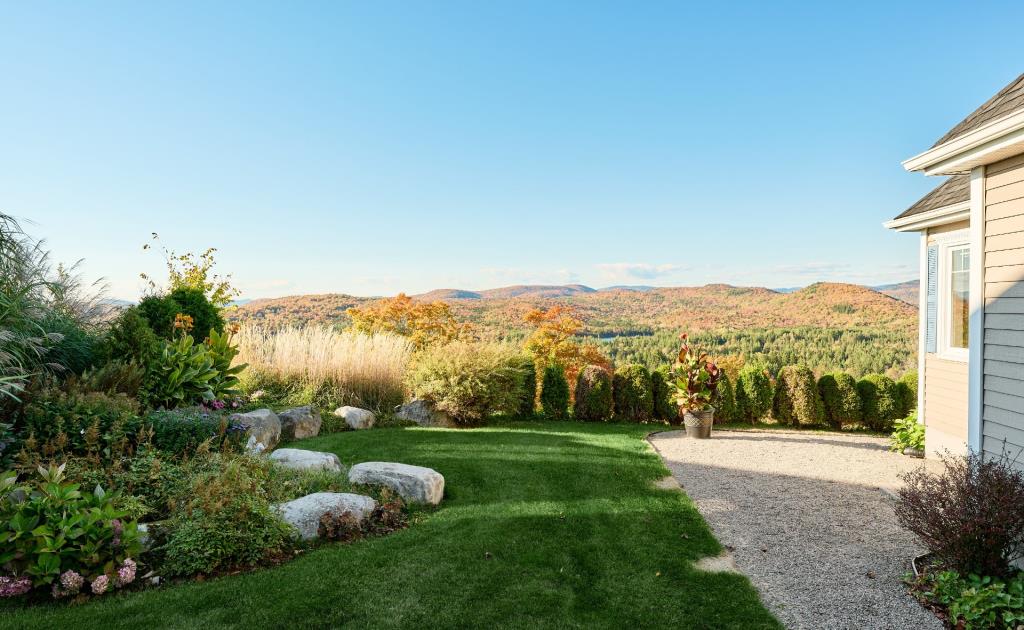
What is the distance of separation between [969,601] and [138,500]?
489 cm

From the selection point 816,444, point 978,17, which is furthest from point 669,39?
point 816,444

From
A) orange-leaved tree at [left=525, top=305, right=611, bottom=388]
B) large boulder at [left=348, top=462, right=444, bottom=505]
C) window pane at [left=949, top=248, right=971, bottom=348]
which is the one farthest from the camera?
orange-leaved tree at [left=525, top=305, right=611, bottom=388]

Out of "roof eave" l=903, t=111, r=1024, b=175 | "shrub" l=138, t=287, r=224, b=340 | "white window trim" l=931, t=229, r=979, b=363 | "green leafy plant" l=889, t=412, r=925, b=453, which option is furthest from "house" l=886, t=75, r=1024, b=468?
"shrub" l=138, t=287, r=224, b=340

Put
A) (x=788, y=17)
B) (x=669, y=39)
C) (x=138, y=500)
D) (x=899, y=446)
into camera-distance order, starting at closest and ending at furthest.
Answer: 1. (x=138, y=500)
2. (x=899, y=446)
3. (x=788, y=17)
4. (x=669, y=39)

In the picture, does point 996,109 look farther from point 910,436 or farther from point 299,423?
point 299,423

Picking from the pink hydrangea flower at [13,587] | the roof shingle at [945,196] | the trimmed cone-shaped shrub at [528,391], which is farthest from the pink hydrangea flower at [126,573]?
the roof shingle at [945,196]

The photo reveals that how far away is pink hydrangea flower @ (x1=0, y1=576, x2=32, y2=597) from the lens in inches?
109

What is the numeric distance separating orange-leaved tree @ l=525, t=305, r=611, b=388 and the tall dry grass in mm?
4676

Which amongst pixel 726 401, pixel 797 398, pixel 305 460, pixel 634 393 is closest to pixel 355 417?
pixel 305 460

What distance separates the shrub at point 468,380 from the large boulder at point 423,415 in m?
0.09

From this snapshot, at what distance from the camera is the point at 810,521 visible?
4305 mm

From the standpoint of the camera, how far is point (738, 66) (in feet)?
33.7

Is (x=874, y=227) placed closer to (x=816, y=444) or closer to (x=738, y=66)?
(x=816, y=444)

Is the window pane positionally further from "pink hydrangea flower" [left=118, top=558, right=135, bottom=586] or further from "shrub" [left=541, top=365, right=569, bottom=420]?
"pink hydrangea flower" [left=118, top=558, right=135, bottom=586]
